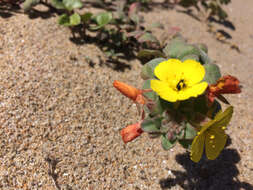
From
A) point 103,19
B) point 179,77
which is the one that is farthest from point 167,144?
point 103,19

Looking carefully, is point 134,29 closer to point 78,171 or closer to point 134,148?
point 134,148

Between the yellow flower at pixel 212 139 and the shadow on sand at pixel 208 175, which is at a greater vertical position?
the yellow flower at pixel 212 139

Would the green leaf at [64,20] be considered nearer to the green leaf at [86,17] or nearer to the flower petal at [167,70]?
the green leaf at [86,17]

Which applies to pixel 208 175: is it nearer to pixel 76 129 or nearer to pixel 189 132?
pixel 189 132

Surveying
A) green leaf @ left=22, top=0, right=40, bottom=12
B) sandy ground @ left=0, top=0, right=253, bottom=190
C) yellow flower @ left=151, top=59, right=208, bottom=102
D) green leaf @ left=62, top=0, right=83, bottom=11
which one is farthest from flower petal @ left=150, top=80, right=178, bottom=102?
green leaf @ left=22, top=0, right=40, bottom=12

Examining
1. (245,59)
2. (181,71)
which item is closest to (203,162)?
(181,71)

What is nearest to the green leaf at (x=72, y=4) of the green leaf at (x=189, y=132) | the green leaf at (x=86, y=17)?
the green leaf at (x=86, y=17)
